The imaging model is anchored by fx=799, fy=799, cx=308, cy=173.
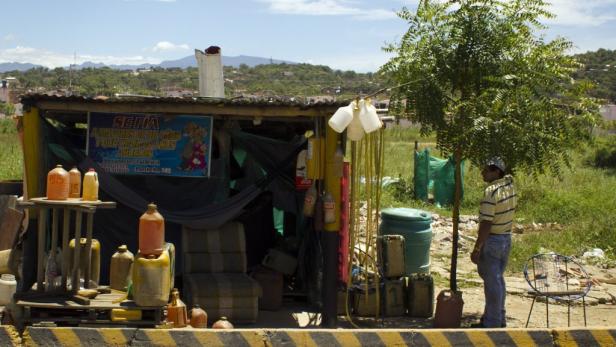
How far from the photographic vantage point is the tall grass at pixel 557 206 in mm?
14945

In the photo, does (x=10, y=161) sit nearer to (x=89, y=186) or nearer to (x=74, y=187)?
(x=74, y=187)

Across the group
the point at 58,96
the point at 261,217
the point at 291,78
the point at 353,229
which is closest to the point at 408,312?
the point at 353,229

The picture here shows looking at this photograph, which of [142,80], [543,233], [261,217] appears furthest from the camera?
[142,80]

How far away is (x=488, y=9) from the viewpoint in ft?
32.1

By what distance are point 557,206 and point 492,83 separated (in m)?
9.69

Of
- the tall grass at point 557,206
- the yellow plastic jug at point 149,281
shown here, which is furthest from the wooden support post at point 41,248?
the tall grass at point 557,206

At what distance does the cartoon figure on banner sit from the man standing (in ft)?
11.0

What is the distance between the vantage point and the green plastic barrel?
10.9 meters

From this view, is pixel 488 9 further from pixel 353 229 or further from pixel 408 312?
pixel 408 312

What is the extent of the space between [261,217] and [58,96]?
340 centimetres

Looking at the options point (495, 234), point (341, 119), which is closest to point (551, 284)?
point (495, 234)

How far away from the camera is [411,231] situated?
10.9 m

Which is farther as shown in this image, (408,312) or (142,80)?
(142,80)

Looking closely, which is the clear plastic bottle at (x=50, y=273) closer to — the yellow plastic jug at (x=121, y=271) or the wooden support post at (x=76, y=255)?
the wooden support post at (x=76, y=255)
